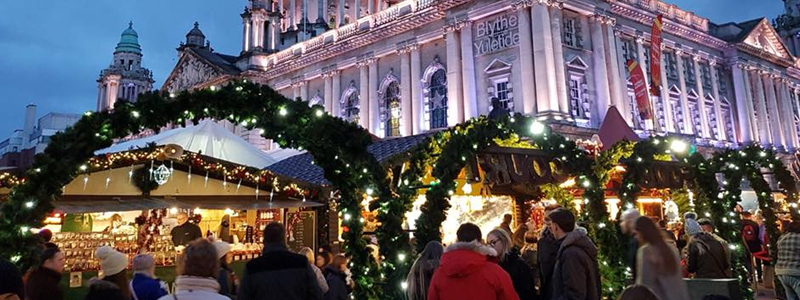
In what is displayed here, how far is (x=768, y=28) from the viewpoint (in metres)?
37.9

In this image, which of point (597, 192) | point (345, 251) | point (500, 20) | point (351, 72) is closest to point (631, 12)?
point (500, 20)

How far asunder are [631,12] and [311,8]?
2559cm

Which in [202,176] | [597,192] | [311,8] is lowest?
[597,192]

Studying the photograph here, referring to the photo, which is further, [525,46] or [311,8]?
[311,8]

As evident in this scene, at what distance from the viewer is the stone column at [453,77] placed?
25812mm

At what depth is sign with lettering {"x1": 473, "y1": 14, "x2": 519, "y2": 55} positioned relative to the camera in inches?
Result: 971

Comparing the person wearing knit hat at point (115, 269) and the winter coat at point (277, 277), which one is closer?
the person wearing knit hat at point (115, 269)

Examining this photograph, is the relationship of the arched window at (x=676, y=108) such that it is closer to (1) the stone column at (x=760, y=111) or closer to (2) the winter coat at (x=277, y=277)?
(1) the stone column at (x=760, y=111)

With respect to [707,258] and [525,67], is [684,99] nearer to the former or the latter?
[525,67]

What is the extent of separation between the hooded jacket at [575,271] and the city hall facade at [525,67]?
17.9 metres

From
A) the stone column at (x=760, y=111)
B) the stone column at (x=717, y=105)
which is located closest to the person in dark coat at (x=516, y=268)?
the stone column at (x=717, y=105)

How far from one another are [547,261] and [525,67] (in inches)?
740

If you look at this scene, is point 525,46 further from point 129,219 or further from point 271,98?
point 271,98

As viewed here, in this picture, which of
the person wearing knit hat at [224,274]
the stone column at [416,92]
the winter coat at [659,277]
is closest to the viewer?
the winter coat at [659,277]
